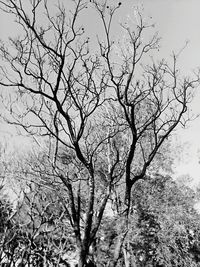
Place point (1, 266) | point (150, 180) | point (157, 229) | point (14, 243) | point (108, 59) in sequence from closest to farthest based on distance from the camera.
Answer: point (108, 59) < point (1, 266) < point (14, 243) < point (157, 229) < point (150, 180)

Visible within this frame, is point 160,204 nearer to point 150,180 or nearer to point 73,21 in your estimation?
point 150,180

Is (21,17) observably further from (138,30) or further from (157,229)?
(157,229)

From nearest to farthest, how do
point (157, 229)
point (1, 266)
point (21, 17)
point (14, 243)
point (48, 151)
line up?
point (21, 17) → point (48, 151) → point (1, 266) → point (14, 243) → point (157, 229)

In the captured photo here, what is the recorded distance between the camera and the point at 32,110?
25.3 feet

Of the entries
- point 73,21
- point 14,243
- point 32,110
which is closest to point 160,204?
point 14,243

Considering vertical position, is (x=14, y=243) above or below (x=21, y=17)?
below

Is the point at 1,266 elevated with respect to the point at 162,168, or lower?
lower

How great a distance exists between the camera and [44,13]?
6.70m

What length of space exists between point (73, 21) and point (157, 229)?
11.1 meters

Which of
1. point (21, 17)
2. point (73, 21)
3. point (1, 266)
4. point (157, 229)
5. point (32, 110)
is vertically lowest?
point (1, 266)

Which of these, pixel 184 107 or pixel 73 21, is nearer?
pixel 73 21

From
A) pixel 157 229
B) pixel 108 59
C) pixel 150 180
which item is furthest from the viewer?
pixel 150 180

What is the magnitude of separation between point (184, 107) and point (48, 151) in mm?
4431

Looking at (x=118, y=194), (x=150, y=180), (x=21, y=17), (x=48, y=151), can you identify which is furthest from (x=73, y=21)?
(x=150, y=180)
